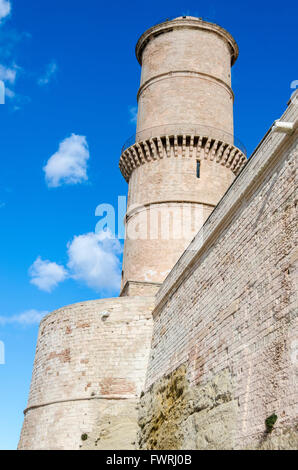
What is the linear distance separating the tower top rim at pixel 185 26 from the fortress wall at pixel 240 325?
37.5 ft

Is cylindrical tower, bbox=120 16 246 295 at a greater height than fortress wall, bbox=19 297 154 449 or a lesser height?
greater

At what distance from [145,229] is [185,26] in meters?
7.93

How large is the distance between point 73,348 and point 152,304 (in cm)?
229

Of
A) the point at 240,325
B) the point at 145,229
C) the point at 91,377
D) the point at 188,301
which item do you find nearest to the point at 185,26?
the point at 145,229

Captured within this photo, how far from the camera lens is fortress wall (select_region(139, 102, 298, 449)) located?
6.11m

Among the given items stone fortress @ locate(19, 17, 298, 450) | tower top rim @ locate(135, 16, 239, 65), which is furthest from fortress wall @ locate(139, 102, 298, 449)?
tower top rim @ locate(135, 16, 239, 65)

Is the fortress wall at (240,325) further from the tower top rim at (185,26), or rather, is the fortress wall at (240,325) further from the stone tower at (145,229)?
the tower top rim at (185,26)

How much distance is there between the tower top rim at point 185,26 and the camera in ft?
61.5

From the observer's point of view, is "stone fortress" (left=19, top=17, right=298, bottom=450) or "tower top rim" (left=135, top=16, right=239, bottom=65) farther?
"tower top rim" (left=135, top=16, right=239, bottom=65)

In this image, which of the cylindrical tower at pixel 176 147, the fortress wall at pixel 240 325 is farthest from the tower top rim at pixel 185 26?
the fortress wall at pixel 240 325

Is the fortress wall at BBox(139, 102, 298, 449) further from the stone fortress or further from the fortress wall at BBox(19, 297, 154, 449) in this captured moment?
the fortress wall at BBox(19, 297, 154, 449)

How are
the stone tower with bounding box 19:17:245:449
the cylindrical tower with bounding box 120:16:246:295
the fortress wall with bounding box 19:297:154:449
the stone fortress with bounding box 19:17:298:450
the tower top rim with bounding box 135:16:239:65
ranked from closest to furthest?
the stone fortress with bounding box 19:17:298:450
the fortress wall with bounding box 19:297:154:449
the stone tower with bounding box 19:17:245:449
the cylindrical tower with bounding box 120:16:246:295
the tower top rim with bounding box 135:16:239:65

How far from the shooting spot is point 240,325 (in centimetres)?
745

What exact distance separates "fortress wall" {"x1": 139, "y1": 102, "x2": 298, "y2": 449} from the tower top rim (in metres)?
11.4
